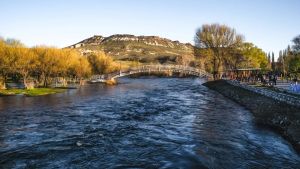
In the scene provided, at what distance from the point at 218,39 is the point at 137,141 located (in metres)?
83.0

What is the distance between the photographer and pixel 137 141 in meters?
28.1

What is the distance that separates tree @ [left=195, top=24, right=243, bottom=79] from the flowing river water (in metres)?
65.0

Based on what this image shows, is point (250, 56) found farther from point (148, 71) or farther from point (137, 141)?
point (137, 141)

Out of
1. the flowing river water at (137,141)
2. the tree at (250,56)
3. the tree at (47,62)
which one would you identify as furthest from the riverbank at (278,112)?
the tree at (250,56)

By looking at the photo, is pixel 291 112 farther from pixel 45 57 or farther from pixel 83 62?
pixel 83 62

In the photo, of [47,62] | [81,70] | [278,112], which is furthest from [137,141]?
[81,70]

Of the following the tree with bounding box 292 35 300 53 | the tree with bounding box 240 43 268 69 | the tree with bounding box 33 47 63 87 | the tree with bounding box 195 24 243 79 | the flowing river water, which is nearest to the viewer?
the flowing river water

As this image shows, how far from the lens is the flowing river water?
73.0 ft

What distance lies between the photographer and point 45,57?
80.8 meters

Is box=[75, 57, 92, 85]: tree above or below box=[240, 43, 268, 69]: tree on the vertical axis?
below

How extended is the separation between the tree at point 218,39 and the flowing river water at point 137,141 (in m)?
65.0

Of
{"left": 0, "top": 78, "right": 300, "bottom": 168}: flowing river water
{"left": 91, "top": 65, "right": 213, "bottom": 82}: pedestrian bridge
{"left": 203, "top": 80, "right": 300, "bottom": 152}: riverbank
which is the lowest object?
{"left": 0, "top": 78, "right": 300, "bottom": 168}: flowing river water

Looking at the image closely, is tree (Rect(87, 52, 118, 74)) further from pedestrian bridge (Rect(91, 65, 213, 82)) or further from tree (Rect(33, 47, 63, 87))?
tree (Rect(33, 47, 63, 87))

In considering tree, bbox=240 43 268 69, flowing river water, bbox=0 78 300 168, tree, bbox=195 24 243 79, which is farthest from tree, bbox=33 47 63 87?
tree, bbox=240 43 268 69
